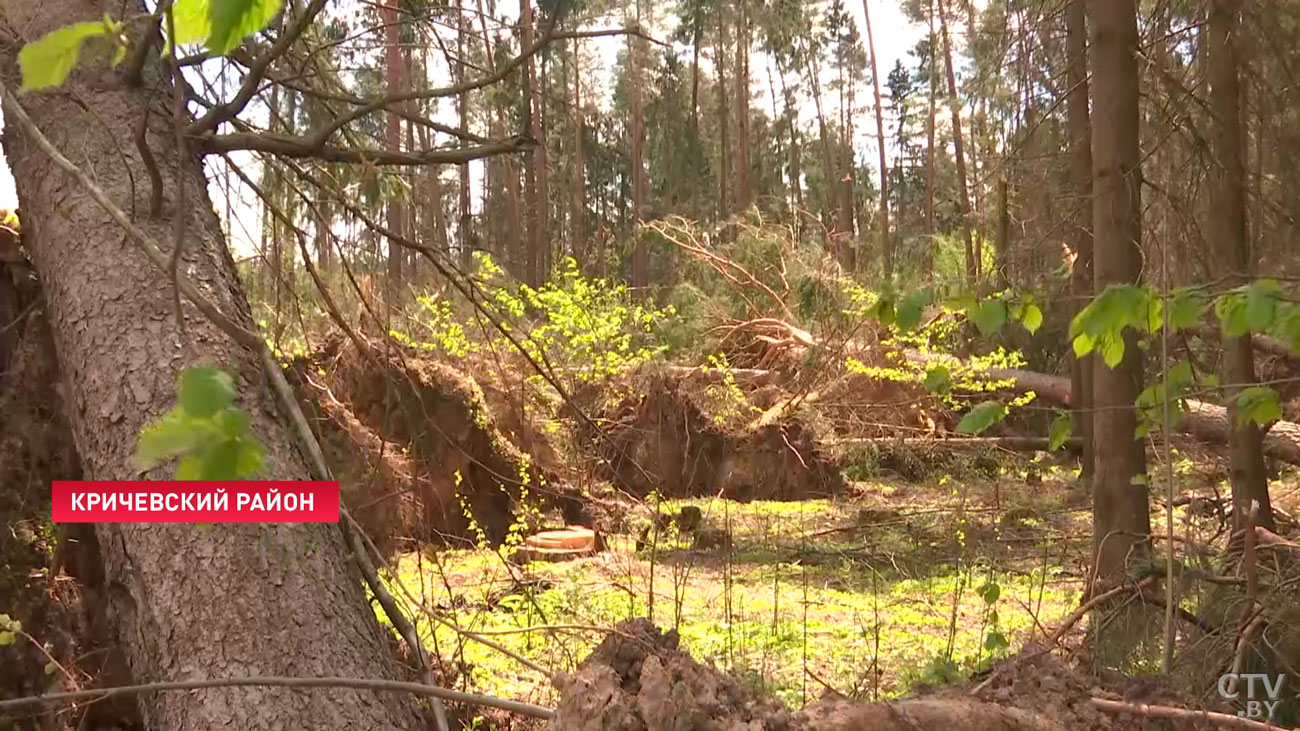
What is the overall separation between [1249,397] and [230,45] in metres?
2.21

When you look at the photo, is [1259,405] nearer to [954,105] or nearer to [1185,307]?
[1185,307]

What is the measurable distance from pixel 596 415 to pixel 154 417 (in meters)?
8.17

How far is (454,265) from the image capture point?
3125mm

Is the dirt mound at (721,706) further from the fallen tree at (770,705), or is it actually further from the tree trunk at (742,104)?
the tree trunk at (742,104)

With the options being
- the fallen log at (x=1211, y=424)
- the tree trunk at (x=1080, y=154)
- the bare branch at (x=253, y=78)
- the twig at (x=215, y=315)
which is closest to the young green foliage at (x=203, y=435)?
the twig at (x=215, y=315)

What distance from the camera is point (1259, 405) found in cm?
210

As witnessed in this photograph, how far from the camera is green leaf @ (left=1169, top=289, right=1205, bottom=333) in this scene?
1795mm

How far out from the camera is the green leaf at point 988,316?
202cm

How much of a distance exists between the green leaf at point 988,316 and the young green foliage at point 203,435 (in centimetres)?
162

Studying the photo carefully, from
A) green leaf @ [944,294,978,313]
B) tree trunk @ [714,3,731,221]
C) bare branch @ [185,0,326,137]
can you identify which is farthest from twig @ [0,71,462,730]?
tree trunk @ [714,3,731,221]

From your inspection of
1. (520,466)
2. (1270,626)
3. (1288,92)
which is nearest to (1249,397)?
(1270,626)

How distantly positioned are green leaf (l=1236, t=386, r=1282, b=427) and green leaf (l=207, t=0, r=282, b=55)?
7.06ft

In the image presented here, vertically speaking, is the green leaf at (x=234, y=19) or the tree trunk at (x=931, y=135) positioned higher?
the tree trunk at (x=931, y=135)

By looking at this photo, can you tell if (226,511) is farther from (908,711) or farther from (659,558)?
(659,558)
